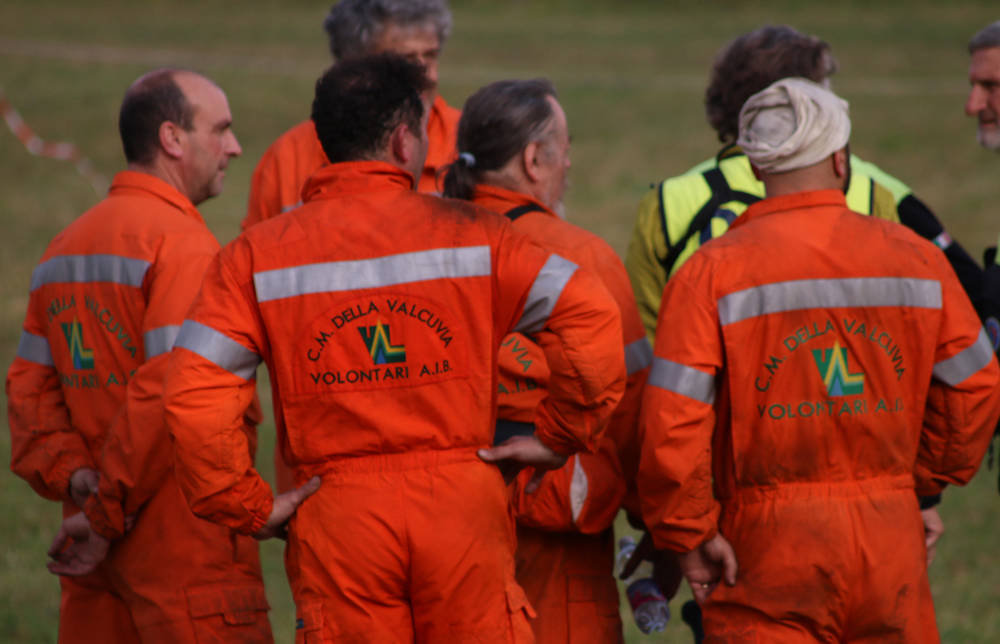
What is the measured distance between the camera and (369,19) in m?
5.28

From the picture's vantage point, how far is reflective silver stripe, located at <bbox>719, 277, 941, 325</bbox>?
3.45 metres

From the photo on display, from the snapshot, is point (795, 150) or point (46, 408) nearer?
point (795, 150)

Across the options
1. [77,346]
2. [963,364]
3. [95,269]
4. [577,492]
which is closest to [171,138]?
[95,269]

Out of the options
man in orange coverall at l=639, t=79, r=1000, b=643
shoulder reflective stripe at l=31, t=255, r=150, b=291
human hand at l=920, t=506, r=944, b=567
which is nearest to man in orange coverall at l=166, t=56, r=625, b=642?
man in orange coverall at l=639, t=79, r=1000, b=643

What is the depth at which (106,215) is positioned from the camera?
4.10 m

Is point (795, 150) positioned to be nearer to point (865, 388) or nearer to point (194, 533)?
point (865, 388)

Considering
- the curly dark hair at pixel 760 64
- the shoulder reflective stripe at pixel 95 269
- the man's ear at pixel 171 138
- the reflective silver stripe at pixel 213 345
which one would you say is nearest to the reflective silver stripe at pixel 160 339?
the shoulder reflective stripe at pixel 95 269

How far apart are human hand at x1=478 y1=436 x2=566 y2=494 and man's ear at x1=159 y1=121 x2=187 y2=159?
64.0 inches

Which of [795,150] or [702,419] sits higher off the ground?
[795,150]

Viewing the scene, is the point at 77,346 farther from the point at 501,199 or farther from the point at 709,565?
the point at 709,565

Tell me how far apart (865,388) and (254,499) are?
170 centimetres

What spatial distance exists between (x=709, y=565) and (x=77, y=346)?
2108mm

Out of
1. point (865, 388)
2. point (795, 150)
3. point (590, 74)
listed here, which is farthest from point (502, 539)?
point (590, 74)

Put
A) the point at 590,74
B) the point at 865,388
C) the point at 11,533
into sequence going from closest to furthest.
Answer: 1. the point at 865,388
2. the point at 11,533
3. the point at 590,74
